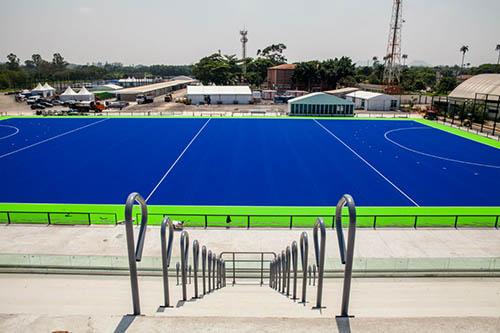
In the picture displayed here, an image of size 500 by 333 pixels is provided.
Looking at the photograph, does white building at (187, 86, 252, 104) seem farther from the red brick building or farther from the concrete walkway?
the concrete walkway

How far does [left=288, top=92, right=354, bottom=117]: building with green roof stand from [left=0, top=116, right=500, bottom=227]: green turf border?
39.6 m

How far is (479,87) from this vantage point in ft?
209

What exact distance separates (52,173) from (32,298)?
2271 centimetres

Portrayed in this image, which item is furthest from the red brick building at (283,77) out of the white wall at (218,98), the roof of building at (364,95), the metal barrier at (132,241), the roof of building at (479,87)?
the metal barrier at (132,241)

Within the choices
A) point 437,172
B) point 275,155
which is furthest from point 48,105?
point 437,172

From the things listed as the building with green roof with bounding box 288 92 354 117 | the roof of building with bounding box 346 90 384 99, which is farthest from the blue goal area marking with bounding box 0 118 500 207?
the roof of building with bounding box 346 90 384 99

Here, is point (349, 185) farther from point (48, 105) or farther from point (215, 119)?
point (48, 105)

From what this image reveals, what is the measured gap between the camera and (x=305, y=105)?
6147 cm

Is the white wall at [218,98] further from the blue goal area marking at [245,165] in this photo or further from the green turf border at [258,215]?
the green turf border at [258,215]

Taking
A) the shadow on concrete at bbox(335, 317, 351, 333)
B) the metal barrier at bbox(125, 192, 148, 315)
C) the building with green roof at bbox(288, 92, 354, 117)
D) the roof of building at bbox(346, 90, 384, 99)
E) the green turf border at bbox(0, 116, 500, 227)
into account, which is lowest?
the green turf border at bbox(0, 116, 500, 227)

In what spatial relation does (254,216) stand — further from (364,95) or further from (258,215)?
(364,95)

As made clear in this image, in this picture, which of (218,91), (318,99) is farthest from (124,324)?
(218,91)

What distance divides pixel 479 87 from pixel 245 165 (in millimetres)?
50341

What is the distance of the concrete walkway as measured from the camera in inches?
678
